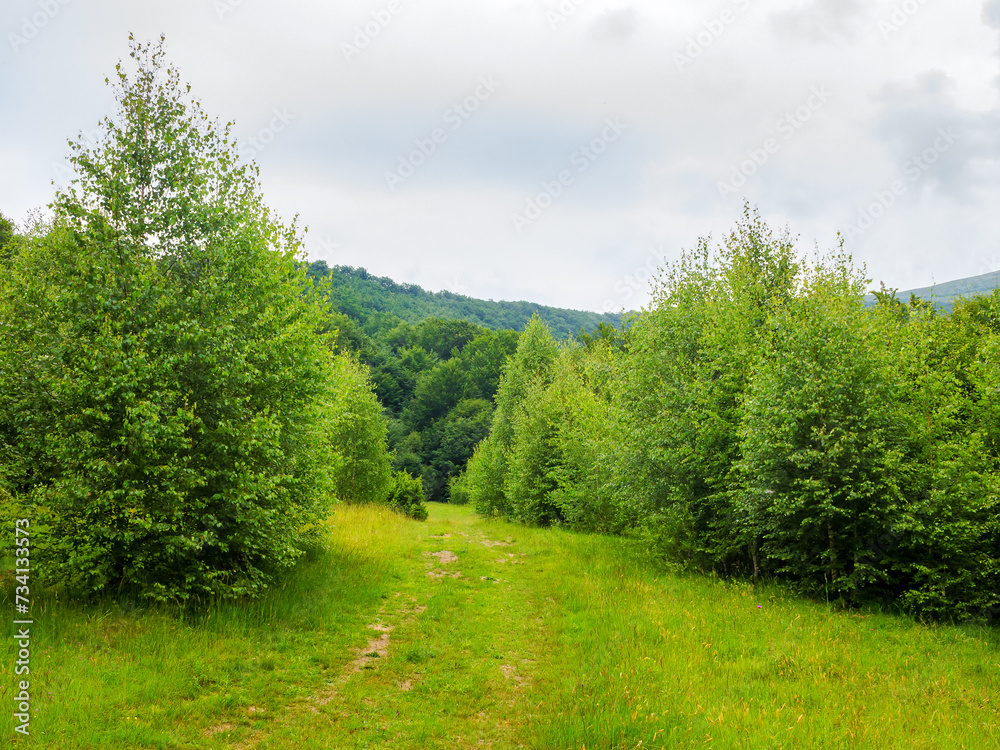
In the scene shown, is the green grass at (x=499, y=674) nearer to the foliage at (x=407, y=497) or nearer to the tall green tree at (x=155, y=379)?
the tall green tree at (x=155, y=379)

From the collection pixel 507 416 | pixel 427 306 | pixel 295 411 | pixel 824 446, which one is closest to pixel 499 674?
pixel 295 411

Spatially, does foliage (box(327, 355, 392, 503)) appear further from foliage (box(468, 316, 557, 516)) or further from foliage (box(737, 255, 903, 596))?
foliage (box(737, 255, 903, 596))

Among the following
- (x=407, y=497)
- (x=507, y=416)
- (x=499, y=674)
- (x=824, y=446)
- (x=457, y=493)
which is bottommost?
(x=457, y=493)

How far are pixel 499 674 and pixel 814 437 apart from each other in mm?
9801

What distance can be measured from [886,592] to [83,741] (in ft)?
54.9

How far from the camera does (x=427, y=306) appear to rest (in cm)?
16925

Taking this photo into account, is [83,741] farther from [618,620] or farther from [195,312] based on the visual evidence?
[618,620]

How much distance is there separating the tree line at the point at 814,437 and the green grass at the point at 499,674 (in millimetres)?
1866

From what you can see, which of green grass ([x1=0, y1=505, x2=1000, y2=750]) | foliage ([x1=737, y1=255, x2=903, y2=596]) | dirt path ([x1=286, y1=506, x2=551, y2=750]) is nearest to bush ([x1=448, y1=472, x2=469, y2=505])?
dirt path ([x1=286, y1=506, x2=551, y2=750])

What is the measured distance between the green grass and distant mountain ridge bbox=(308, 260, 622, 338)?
11418 cm

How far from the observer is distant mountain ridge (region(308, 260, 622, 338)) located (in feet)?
436

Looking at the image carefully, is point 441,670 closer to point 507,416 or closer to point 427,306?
point 507,416

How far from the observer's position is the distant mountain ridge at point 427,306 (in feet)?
436

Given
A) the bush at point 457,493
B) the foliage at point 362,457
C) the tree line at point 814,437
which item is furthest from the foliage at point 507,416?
the bush at point 457,493
